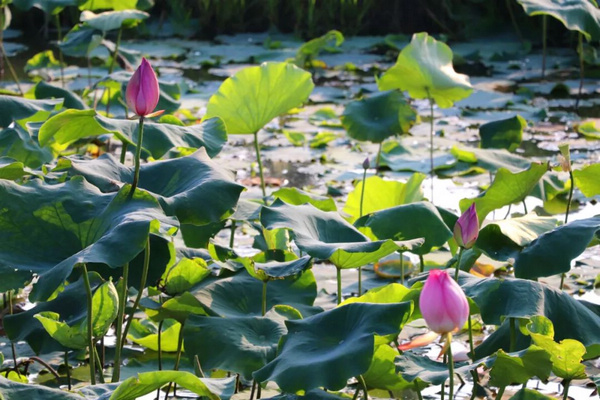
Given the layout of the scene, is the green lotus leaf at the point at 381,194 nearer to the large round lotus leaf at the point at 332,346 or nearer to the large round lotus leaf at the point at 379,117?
the large round lotus leaf at the point at 379,117

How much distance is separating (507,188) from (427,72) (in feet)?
2.92

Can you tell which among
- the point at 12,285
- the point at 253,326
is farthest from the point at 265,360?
the point at 12,285

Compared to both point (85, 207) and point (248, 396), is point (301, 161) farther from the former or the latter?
point (85, 207)

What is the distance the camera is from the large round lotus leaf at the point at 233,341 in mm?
1530

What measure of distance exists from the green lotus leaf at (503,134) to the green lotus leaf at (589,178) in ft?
3.38

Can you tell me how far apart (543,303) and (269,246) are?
0.66 meters

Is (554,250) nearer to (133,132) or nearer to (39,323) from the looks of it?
(133,132)

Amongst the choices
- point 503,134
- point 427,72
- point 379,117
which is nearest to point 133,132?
point 427,72

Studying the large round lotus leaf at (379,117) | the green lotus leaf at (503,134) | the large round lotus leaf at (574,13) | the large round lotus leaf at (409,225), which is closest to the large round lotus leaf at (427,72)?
the large round lotus leaf at (379,117)

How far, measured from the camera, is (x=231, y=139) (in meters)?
4.14

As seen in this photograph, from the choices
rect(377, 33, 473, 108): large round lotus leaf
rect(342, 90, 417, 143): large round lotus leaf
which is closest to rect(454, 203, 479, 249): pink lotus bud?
rect(377, 33, 473, 108): large round lotus leaf

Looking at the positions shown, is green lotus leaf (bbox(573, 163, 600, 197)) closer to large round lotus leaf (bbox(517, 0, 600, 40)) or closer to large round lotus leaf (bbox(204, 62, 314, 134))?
large round lotus leaf (bbox(204, 62, 314, 134))

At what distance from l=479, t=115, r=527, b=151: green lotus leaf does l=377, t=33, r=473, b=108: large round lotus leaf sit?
221 mm

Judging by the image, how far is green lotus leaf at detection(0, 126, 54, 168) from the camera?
2148 millimetres
